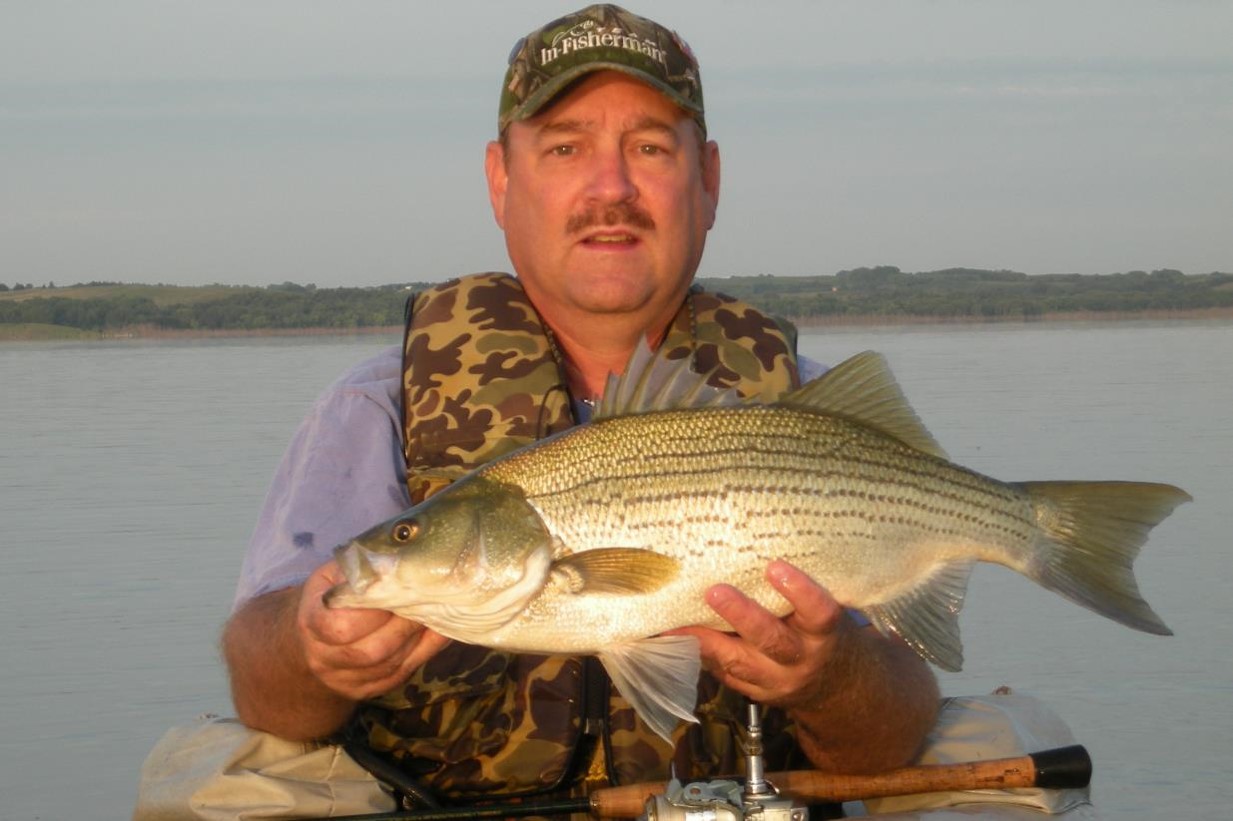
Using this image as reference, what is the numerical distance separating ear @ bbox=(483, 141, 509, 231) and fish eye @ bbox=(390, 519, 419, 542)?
6.10ft

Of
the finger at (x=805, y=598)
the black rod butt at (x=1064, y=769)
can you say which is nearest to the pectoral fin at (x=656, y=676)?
the finger at (x=805, y=598)

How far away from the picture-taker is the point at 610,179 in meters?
4.88

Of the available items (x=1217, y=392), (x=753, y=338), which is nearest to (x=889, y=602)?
(x=753, y=338)

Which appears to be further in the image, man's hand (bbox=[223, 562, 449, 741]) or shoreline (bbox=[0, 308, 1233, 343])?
shoreline (bbox=[0, 308, 1233, 343])

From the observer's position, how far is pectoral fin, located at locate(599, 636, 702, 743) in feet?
12.3

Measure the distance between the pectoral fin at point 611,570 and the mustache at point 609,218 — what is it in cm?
155

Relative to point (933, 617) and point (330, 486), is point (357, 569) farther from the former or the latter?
point (933, 617)

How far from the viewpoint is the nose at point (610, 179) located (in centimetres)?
487

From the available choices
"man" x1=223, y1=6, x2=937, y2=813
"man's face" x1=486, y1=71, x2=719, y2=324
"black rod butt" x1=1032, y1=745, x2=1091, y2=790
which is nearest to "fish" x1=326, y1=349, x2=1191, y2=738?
"man" x1=223, y1=6, x2=937, y2=813

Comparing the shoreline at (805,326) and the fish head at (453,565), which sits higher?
the fish head at (453,565)

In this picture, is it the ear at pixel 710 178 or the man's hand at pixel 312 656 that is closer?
the man's hand at pixel 312 656

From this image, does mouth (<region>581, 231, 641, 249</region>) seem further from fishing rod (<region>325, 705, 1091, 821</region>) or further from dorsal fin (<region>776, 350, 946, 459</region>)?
fishing rod (<region>325, 705, 1091, 821</region>)

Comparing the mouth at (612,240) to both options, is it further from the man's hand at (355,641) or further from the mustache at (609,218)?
the man's hand at (355,641)

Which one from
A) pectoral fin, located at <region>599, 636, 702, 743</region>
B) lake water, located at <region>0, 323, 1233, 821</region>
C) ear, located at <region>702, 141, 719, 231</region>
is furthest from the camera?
lake water, located at <region>0, 323, 1233, 821</region>
